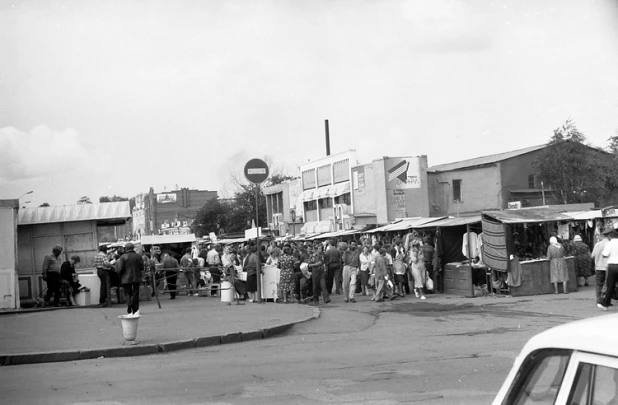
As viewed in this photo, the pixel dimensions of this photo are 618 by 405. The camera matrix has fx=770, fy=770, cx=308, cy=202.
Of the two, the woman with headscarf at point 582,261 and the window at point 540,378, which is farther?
the woman with headscarf at point 582,261

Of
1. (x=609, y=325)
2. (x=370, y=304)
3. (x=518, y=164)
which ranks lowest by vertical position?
(x=370, y=304)

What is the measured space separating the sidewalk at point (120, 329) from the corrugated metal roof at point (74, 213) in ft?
13.2

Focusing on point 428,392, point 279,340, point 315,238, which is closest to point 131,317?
point 279,340

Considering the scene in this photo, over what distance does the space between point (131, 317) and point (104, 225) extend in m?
13.3

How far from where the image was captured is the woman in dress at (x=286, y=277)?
22594 millimetres

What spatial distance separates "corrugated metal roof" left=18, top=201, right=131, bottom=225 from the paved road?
1030 cm

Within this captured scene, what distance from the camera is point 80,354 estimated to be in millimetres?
12242

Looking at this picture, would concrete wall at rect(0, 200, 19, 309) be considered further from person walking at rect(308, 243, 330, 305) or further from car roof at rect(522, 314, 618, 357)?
car roof at rect(522, 314, 618, 357)

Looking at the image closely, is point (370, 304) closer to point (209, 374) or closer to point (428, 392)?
point (209, 374)

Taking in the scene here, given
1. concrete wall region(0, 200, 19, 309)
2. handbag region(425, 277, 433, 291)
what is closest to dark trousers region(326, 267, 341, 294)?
handbag region(425, 277, 433, 291)

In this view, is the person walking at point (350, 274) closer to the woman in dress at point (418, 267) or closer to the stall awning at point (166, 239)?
the woman in dress at point (418, 267)

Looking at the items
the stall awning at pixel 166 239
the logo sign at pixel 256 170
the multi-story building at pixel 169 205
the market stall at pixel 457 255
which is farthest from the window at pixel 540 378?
the multi-story building at pixel 169 205

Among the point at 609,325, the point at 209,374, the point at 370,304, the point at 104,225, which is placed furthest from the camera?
the point at 104,225

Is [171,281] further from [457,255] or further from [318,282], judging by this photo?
[457,255]
